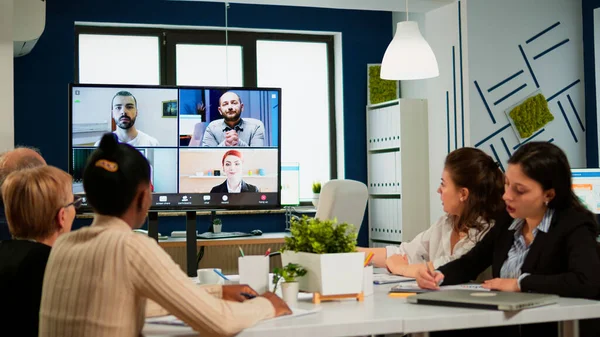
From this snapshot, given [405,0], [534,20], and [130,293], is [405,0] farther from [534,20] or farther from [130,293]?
[130,293]

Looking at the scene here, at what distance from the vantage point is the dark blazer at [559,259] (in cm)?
218

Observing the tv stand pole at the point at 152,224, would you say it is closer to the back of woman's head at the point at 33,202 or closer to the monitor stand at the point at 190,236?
the monitor stand at the point at 190,236

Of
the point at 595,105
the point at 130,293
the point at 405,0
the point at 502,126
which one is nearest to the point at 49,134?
the point at 405,0

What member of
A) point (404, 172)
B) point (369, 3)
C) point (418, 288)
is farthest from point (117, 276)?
point (404, 172)

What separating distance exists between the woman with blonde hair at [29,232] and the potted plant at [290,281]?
653 mm

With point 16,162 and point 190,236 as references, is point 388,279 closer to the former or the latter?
point 16,162

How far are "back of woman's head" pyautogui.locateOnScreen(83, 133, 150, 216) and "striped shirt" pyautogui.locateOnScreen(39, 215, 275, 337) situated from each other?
0.05 meters

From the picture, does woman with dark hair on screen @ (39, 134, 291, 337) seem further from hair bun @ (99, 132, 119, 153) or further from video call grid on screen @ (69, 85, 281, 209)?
video call grid on screen @ (69, 85, 281, 209)

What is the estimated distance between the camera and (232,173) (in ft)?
14.0

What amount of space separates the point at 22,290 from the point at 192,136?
220 centimetres

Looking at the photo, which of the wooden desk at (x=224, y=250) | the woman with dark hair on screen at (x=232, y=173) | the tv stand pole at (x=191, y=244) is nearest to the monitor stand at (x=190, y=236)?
the tv stand pole at (x=191, y=244)

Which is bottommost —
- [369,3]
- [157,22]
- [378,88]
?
[378,88]

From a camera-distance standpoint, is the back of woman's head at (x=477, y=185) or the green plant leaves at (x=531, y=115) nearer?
the back of woman's head at (x=477, y=185)

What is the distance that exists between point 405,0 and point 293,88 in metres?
1.99
